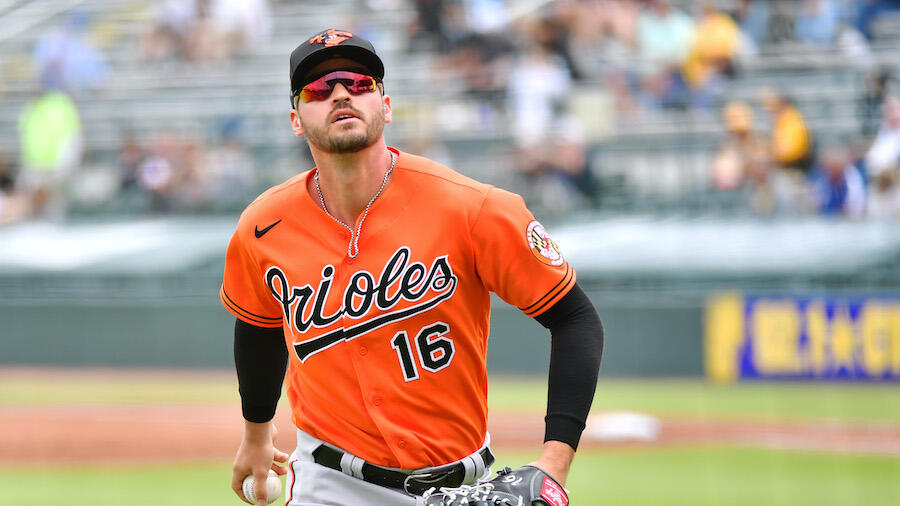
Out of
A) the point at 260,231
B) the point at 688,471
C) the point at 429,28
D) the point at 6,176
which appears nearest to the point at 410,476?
the point at 260,231

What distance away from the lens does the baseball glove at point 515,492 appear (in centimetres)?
292

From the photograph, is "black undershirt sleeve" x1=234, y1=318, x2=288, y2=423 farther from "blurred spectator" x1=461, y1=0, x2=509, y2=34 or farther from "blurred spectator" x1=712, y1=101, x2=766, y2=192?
"blurred spectator" x1=461, y1=0, x2=509, y2=34

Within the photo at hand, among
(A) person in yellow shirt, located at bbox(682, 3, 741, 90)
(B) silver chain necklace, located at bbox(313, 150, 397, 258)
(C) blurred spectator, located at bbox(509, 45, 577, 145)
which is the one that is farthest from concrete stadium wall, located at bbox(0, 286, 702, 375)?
(B) silver chain necklace, located at bbox(313, 150, 397, 258)

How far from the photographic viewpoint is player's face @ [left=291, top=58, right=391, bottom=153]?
3264 millimetres

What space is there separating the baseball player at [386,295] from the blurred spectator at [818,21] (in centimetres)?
1221

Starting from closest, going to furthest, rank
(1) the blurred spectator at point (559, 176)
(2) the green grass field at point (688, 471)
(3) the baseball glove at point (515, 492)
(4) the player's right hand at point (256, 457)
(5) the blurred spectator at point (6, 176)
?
(3) the baseball glove at point (515, 492), (4) the player's right hand at point (256, 457), (2) the green grass field at point (688, 471), (1) the blurred spectator at point (559, 176), (5) the blurred spectator at point (6, 176)

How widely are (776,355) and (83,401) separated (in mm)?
7808

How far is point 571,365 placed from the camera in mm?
3168

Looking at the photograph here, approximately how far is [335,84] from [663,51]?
12576 mm

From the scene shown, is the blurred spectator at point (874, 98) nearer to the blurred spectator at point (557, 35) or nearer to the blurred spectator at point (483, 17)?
the blurred spectator at point (557, 35)

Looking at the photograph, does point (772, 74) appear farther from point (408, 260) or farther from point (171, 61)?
point (408, 260)

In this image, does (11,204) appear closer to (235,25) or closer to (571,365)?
(235,25)

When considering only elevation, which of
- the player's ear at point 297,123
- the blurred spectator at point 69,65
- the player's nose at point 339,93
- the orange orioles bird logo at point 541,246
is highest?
the blurred spectator at point 69,65

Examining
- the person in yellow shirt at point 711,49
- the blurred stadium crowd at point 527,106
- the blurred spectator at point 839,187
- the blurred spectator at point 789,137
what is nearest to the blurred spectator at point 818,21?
the blurred stadium crowd at point 527,106
